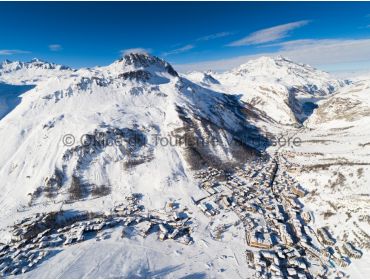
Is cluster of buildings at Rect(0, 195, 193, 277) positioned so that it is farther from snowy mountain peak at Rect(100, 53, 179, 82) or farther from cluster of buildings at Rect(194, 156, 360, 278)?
snowy mountain peak at Rect(100, 53, 179, 82)

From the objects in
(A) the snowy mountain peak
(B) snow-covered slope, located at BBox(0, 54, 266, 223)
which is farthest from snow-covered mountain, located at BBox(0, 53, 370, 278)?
(A) the snowy mountain peak

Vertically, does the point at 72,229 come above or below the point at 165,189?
below

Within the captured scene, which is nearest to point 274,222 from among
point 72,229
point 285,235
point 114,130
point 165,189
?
point 285,235

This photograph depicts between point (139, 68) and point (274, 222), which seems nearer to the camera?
point (274, 222)

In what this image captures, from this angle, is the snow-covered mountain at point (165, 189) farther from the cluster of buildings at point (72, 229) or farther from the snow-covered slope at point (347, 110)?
the snow-covered slope at point (347, 110)

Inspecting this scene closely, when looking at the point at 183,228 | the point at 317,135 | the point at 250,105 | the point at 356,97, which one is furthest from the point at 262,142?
the point at 356,97

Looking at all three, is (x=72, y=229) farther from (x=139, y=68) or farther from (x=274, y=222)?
(x=139, y=68)
